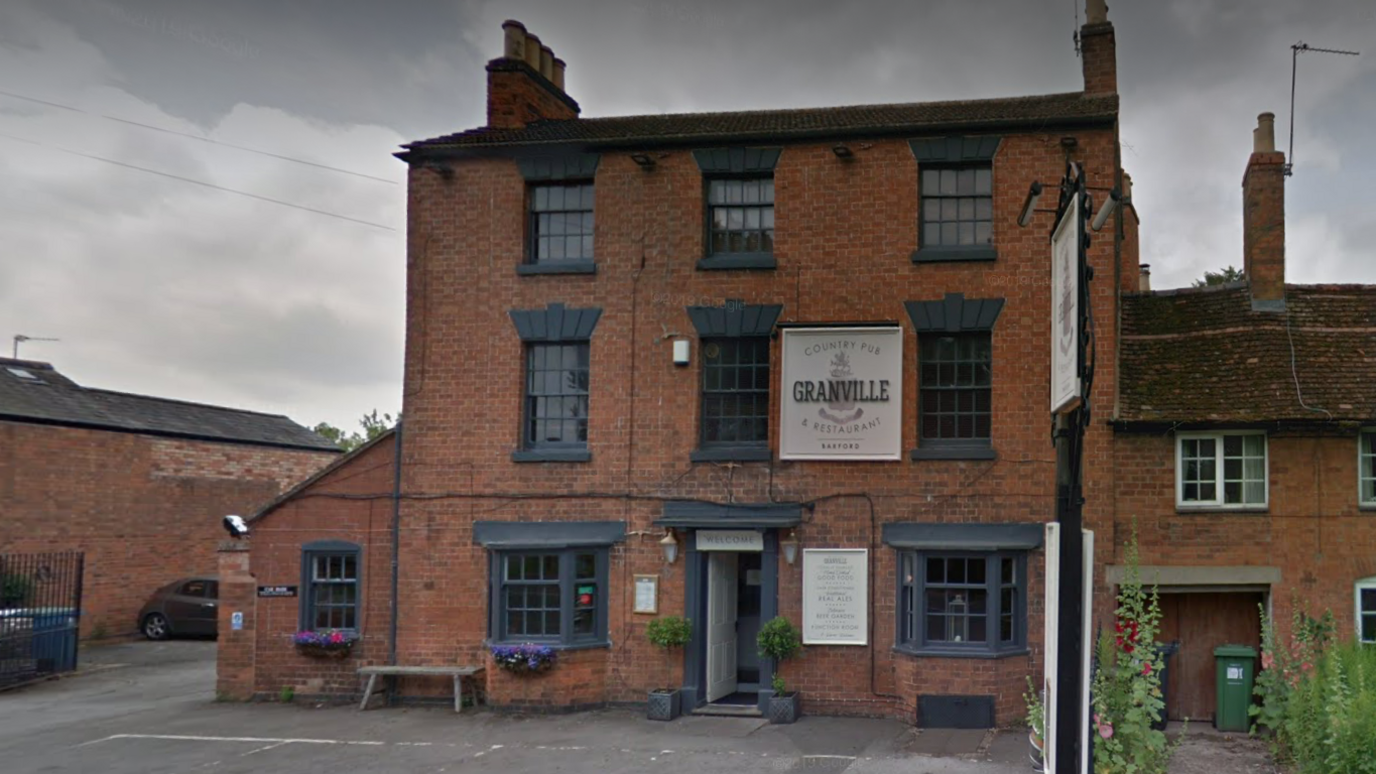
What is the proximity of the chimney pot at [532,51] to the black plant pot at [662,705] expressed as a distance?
10.6 metres

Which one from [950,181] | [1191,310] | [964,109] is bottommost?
[1191,310]

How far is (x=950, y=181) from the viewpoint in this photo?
54.6ft

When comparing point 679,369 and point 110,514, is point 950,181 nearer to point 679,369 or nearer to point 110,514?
point 679,369

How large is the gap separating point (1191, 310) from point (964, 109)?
4.73m

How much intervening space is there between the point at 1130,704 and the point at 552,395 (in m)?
9.75

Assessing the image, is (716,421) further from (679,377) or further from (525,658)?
(525,658)

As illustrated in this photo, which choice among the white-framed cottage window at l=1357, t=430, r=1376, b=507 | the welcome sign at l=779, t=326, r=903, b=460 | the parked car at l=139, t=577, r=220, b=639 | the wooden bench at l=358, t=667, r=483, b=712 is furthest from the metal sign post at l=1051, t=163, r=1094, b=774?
the parked car at l=139, t=577, r=220, b=639

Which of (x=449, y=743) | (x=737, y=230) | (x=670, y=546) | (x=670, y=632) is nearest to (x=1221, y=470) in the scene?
(x=737, y=230)

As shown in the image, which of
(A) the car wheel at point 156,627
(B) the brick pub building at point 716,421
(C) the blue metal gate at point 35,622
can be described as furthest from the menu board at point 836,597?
(A) the car wheel at point 156,627

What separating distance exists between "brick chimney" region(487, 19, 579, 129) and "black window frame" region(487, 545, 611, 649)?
7099 mm

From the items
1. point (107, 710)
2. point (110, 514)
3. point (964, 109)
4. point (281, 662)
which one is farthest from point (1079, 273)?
point (110, 514)

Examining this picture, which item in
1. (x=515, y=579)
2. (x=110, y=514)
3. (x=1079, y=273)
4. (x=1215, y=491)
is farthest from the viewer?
(x=110, y=514)

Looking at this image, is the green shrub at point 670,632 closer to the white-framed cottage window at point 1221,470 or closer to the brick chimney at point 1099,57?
the white-framed cottage window at point 1221,470

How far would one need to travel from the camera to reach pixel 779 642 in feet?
52.5
